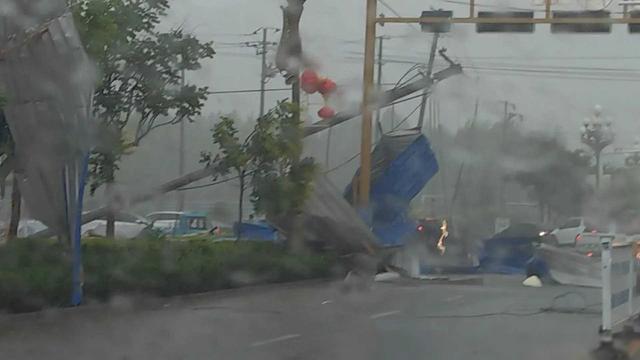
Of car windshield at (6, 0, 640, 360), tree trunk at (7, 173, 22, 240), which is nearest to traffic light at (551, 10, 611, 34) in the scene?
car windshield at (6, 0, 640, 360)

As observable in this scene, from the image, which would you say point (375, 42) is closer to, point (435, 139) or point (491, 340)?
point (435, 139)

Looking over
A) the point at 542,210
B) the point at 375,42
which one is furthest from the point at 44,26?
the point at 542,210

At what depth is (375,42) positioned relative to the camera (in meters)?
15.0

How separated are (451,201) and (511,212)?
1.00 metres

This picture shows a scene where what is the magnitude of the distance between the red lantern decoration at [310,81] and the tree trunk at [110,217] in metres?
3.24

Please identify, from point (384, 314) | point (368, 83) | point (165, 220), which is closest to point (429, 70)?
point (368, 83)

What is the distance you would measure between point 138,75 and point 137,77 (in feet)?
0.12

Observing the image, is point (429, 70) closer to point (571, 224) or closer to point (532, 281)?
point (571, 224)

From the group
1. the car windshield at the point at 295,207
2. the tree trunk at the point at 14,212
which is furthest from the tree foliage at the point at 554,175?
the tree trunk at the point at 14,212

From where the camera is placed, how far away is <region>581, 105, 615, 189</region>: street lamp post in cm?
1286

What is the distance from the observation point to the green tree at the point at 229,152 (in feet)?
59.5

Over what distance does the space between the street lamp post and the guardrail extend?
1.65m

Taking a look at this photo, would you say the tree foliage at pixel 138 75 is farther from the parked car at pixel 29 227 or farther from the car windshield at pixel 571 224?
the car windshield at pixel 571 224

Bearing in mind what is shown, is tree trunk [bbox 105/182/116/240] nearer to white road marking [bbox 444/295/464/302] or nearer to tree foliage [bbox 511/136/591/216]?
white road marking [bbox 444/295/464/302]
